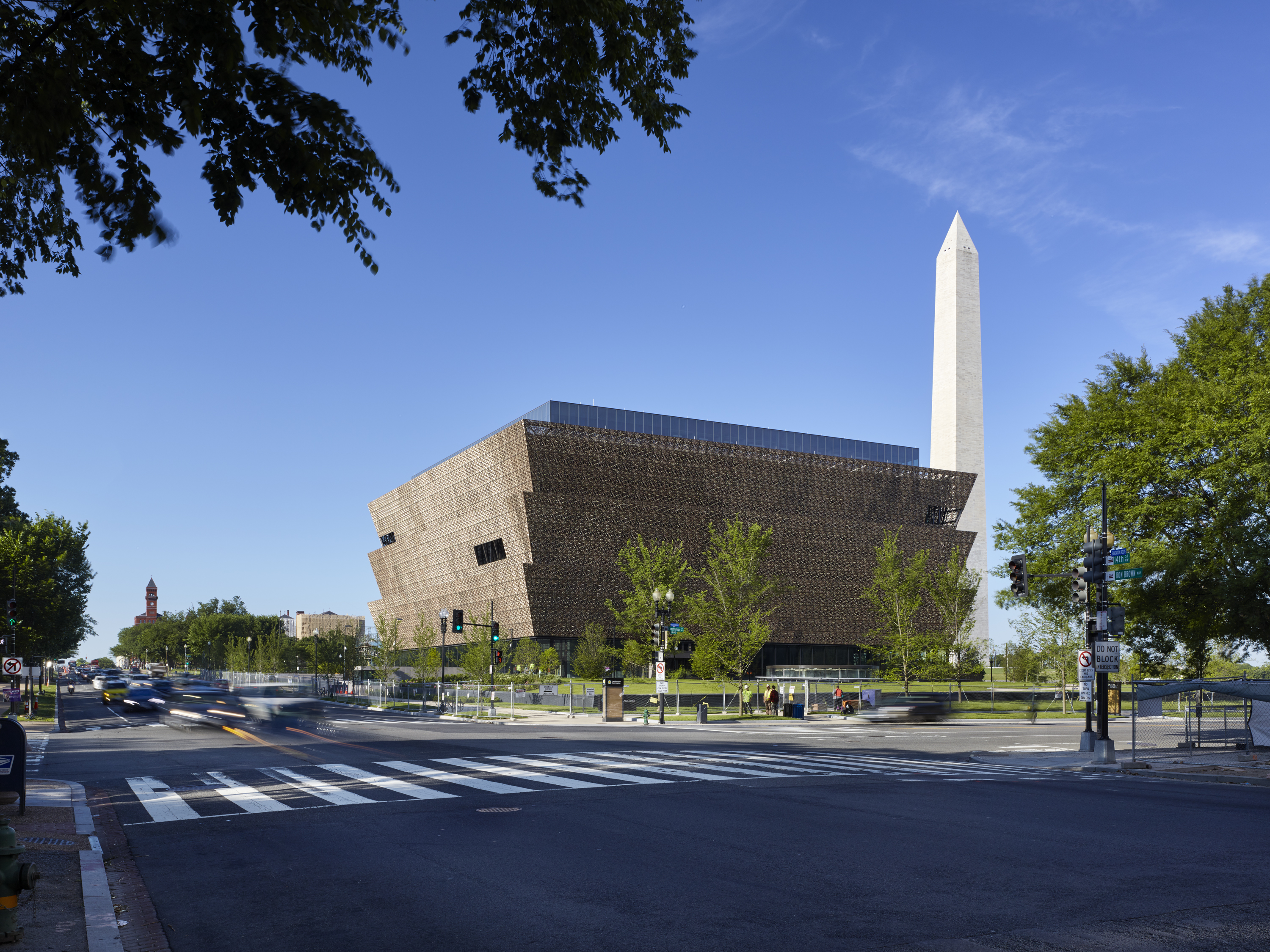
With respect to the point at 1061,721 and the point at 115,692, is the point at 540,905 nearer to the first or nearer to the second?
the point at 1061,721

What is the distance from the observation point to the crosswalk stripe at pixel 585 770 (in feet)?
61.6

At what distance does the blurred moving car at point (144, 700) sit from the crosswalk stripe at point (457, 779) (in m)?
37.4

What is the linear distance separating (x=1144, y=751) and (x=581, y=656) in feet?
174

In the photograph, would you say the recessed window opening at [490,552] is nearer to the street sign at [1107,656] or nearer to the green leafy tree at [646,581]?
the green leafy tree at [646,581]

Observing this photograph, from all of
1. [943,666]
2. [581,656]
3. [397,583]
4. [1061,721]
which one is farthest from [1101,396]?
[397,583]

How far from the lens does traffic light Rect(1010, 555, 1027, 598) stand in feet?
94.8

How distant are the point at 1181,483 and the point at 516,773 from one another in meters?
27.9

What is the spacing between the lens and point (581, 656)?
78.4 metres

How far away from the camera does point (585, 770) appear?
20.8 m

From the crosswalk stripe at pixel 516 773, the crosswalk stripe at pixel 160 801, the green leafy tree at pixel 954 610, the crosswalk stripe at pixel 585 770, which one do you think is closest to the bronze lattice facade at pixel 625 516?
the green leafy tree at pixel 954 610

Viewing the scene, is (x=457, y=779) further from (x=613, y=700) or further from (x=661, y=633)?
(x=613, y=700)

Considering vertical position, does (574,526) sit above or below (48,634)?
above

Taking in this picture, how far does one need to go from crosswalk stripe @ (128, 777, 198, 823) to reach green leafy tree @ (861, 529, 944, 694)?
49.9 m

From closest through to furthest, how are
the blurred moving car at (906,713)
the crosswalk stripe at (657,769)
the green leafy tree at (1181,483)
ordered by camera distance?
the crosswalk stripe at (657,769), the green leafy tree at (1181,483), the blurred moving car at (906,713)
